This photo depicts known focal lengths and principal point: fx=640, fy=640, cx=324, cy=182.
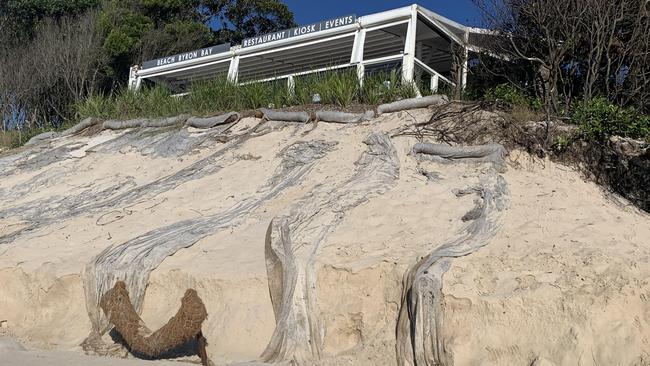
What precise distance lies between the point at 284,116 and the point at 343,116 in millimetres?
1276

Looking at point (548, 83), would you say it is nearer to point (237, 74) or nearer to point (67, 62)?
point (237, 74)

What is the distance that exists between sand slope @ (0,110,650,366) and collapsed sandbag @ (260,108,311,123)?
225 mm

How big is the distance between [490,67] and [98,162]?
7517 mm

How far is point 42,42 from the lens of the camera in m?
20.5

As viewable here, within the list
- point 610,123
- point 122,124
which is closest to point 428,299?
point 610,123

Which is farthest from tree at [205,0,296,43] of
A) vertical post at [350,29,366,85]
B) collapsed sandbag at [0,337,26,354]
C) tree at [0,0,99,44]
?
collapsed sandbag at [0,337,26,354]

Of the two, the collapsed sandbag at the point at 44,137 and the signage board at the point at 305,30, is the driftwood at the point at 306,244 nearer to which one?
the signage board at the point at 305,30

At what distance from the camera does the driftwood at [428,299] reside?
18.0 ft

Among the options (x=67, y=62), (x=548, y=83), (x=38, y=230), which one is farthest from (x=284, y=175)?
(x=67, y=62)

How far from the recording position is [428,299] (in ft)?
18.6

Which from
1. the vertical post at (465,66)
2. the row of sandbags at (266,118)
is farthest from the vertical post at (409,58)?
the row of sandbags at (266,118)

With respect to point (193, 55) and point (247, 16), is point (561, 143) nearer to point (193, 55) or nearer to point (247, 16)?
point (193, 55)

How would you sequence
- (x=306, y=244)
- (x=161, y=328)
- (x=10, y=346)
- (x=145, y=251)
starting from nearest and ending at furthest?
(x=161, y=328) → (x=10, y=346) → (x=306, y=244) → (x=145, y=251)

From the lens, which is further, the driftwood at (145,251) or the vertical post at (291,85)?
the vertical post at (291,85)
